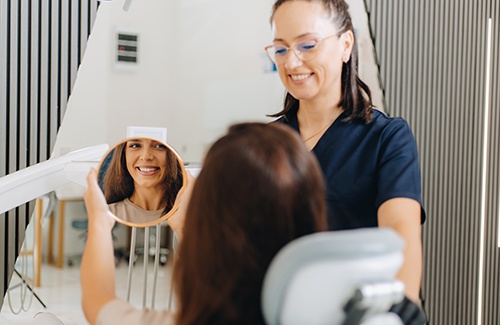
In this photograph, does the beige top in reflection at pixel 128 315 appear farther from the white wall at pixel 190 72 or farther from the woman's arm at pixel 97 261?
the white wall at pixel 190 72

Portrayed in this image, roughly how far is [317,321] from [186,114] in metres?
2.22

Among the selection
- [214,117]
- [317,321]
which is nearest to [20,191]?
[317,321]

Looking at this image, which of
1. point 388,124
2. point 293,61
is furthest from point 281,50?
point 388,124

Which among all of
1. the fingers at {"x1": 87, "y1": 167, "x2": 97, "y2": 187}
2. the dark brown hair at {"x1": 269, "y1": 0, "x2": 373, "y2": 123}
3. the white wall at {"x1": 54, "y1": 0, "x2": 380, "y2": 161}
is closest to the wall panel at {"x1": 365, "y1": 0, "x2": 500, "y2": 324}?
the white wall at {"x1": 54, "y1": 0, "x2": 380, "y2": 161}

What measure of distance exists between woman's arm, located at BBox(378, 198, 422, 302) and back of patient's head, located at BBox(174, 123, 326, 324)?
1.30ft

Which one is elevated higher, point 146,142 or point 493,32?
point 493,32

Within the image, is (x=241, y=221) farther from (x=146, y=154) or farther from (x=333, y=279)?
(x=146, y=154)

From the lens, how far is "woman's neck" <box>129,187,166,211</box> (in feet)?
4.68

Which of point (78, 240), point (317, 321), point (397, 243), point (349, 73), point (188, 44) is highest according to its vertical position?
point (188, 44)

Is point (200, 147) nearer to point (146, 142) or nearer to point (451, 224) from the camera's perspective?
point (451, 224)

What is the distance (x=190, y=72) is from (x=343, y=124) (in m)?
1.62

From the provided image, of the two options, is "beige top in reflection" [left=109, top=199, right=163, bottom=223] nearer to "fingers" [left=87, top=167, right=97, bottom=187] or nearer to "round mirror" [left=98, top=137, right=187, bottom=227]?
"round mirror" [left=98, top=137, right=187, bottom=227]

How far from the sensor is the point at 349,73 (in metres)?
1.49

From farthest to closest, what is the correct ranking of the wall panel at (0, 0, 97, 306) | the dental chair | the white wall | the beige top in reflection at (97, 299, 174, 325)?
the white wall
the wall panel at (0, 0, 97, 306)
the beige top in reflection at (97, 299, 174, 325)
the dental chair
